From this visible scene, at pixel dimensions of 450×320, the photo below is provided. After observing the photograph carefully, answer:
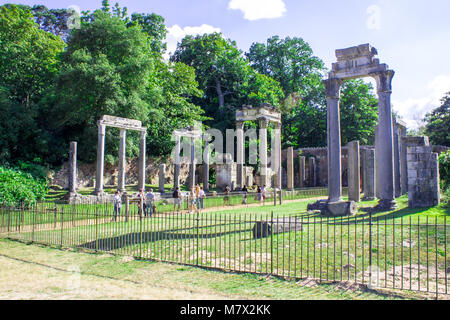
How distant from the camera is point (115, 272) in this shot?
8016 mm

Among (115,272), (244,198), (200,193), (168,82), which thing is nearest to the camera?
(115,272)

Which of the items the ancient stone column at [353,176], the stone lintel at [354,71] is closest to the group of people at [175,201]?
the ancient stone column at [353,176]

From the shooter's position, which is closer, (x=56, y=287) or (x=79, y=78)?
(x=56, y=287)

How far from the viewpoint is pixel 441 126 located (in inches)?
1544

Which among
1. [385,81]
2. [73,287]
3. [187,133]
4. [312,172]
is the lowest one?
[73,287]

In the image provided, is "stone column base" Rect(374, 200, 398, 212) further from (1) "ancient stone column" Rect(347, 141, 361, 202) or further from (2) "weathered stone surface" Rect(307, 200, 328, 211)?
(1) "ancient stone column" Rect(347, 141, 361, 202)

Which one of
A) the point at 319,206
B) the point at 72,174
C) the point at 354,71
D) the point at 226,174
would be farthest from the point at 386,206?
the point at 226,174

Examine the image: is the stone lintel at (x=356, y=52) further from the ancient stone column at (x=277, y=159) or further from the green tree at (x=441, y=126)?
the green tree at (x=441, y=126)

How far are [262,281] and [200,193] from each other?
47.4 feet

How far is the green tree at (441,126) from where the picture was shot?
38656mm

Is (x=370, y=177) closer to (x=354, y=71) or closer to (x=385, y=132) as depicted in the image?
(x=385, y=132)

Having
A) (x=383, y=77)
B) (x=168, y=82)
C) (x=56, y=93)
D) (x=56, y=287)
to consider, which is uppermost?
(x=168, y=82)

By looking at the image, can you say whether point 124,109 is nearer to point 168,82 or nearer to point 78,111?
point 78,111
